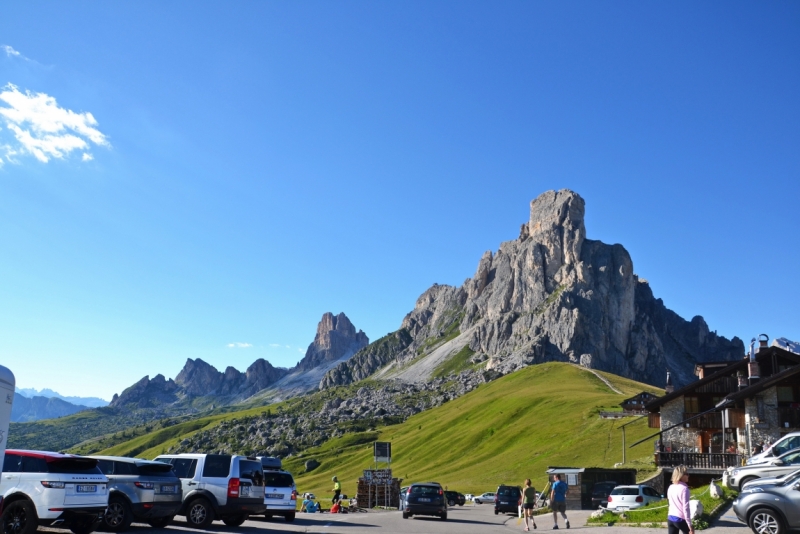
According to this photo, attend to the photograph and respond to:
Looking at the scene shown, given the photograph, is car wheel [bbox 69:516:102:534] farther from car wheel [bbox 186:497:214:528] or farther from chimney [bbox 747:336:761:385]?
chimney [bbox 747:336:761:385]

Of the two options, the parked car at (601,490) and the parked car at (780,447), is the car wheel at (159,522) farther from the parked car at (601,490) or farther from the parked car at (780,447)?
the parked car at (601,490)

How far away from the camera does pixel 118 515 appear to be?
19.9 metres

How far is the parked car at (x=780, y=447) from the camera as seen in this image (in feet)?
82.4

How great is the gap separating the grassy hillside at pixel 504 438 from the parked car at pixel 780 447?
27239mm

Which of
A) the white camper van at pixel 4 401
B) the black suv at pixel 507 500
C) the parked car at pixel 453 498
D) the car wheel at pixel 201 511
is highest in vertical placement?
the white camper van at pixel 4 401

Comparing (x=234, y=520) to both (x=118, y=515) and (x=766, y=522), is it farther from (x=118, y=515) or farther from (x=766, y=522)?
(x=766, y=522)

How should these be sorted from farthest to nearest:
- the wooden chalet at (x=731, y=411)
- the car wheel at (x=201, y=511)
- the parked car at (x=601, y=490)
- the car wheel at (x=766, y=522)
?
the parked car at (x=601, y=490)
the wooden chalet at (x=731, y=411)
the car wheel at (x=201, y=511)
the car wheel at (x=766, y=522)

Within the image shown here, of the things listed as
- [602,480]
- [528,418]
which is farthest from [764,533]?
[528,418]

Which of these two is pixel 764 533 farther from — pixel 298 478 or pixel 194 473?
pixel 298 478

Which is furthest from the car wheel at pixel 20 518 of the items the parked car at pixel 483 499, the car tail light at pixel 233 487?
the parked car at pixel 483 499

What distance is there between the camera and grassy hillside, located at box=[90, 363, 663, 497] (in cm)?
7662

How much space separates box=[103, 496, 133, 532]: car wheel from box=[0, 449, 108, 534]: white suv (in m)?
2.44

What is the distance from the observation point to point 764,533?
1730 cm

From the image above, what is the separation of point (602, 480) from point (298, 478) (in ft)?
330
